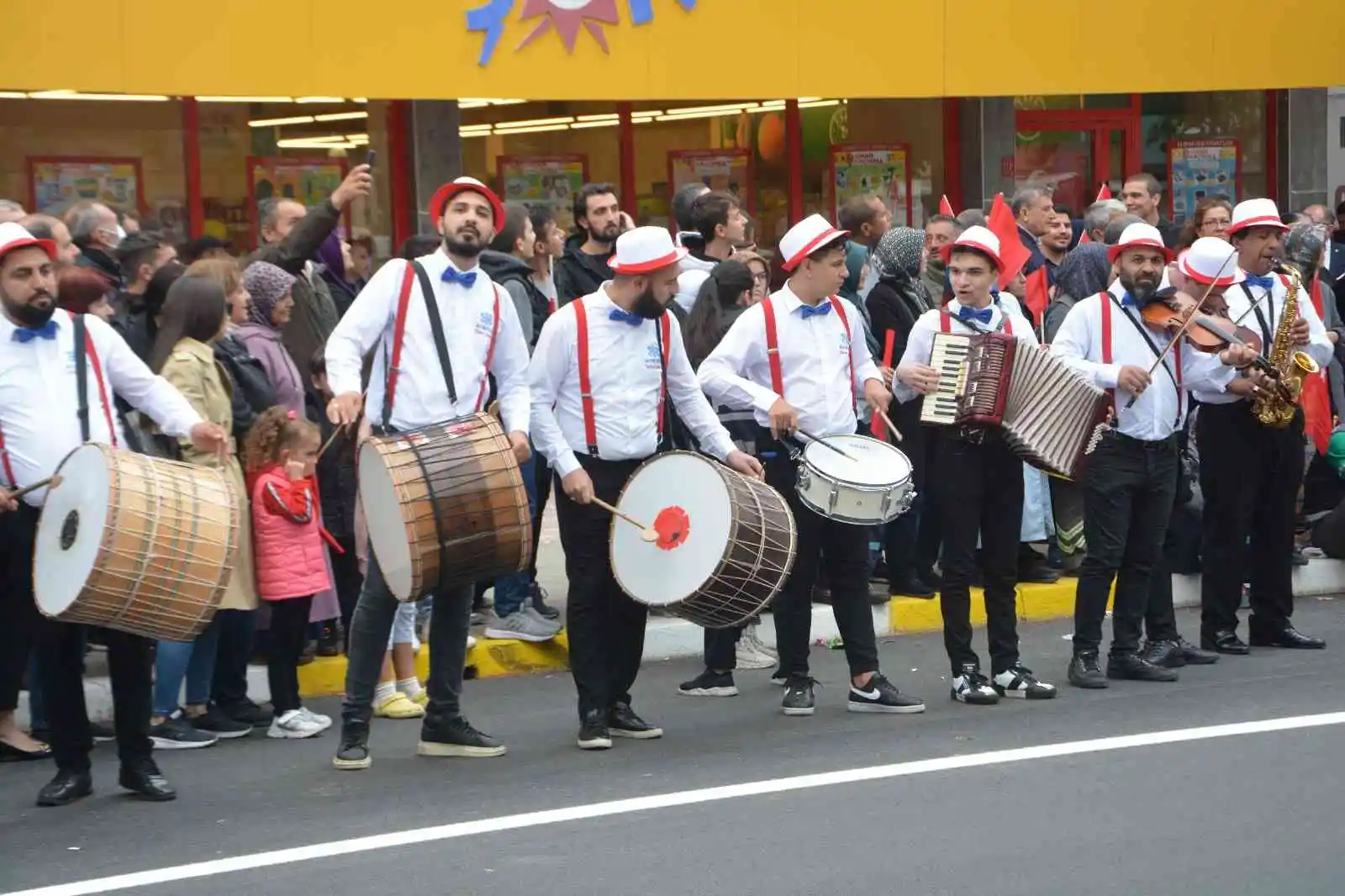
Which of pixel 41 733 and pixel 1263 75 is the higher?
pixel 1263 75

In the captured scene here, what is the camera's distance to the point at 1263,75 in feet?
61.9


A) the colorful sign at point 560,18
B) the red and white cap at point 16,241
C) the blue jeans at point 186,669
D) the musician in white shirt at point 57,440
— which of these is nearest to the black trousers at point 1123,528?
the blue jeans at point 186,669

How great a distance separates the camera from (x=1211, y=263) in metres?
9.75

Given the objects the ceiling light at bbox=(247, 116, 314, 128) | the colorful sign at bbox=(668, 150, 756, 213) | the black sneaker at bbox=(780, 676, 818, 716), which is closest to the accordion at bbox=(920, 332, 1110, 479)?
the black sneaker at bbox=(780, 676, 818, 716)

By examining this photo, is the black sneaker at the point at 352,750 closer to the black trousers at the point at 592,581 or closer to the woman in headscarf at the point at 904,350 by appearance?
the black trousers at the point at 592,581

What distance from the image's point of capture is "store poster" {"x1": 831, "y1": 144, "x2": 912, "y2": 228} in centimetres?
1886

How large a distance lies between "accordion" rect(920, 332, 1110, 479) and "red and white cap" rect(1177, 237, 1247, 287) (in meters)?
1.10

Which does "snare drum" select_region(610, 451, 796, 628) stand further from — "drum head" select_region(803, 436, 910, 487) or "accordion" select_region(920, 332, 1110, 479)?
"accordion" select_region(920, 332, 1110, 479)

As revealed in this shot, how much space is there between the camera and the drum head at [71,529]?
707 cm

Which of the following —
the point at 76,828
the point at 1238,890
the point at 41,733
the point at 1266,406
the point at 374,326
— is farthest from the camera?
the point at 1266,406

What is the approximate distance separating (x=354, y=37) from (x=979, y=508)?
25.2 ft

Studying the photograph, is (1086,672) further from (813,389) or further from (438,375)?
(438,375)

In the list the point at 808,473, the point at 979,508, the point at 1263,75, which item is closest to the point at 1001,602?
the point at 979,508

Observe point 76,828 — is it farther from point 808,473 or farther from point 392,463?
point 808,473
